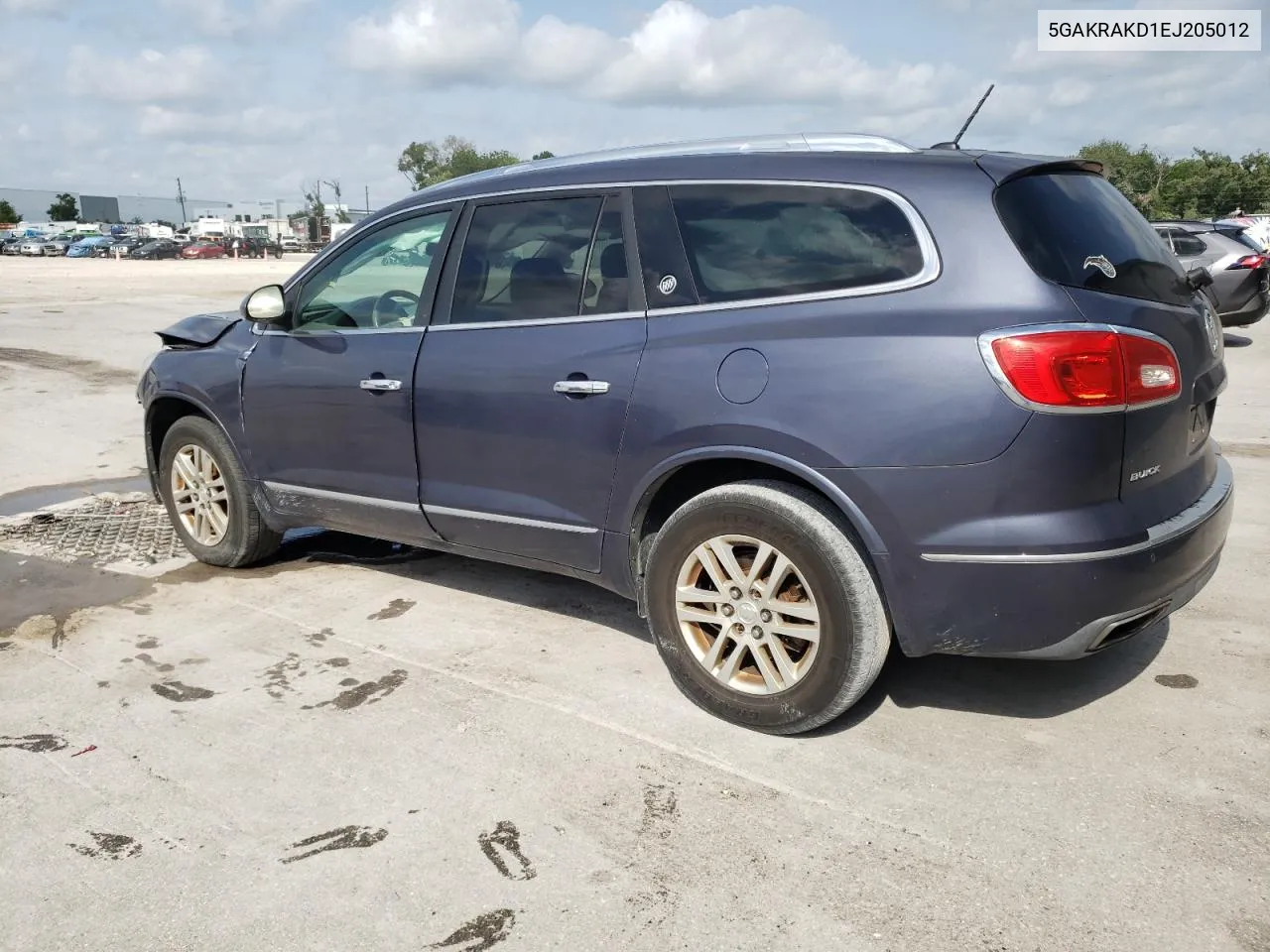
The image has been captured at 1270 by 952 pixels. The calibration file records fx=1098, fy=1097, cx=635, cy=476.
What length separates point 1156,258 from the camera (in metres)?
3.55

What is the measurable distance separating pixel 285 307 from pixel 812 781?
310cm

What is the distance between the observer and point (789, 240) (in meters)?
3.43

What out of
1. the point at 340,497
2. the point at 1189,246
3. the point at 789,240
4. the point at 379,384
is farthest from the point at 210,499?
the point at 1189,246

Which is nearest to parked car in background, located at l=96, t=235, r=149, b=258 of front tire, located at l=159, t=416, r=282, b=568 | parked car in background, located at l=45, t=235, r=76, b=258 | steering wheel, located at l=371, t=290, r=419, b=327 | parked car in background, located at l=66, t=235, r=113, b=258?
parked car in background, located at l=66, t=235, r=113, b=258

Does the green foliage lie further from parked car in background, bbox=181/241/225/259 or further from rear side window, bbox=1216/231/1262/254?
parked car in background, bbox=181/241/225/259

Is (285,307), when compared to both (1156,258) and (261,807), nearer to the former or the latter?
(261,807)

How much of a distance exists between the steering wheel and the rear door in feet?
7.84

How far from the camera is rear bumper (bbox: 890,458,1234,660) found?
3.02 metres

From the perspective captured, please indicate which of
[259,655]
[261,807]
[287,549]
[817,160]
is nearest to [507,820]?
[261,807]

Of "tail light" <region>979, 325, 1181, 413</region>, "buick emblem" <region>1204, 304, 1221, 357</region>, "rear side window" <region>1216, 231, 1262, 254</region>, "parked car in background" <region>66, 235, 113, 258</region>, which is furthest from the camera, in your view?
"parked car in background" <region>66, 235, 113, 258</region>

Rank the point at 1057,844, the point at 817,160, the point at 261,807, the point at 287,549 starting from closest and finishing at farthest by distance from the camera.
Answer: the point at 1057,844, the point at 261,807, the point at 817,160, the point at 287,549

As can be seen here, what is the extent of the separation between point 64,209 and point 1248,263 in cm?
12028

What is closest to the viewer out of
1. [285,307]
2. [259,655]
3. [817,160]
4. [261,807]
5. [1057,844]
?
[1057,844]

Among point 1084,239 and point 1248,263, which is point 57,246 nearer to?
point 1248,263
